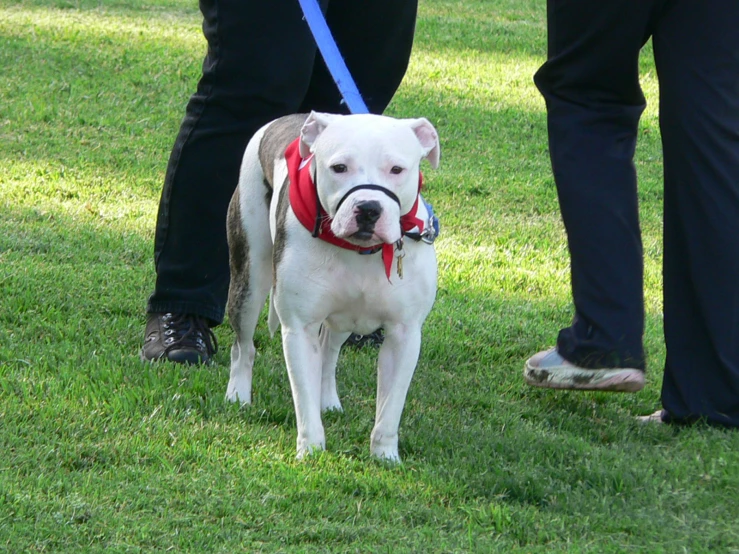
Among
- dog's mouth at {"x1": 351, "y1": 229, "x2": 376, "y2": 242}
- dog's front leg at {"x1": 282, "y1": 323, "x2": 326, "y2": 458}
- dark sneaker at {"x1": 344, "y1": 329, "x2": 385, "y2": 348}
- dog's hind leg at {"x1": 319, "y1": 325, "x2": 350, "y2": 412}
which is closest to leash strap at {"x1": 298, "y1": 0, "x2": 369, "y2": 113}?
dog's mouth at {"x1": 351, "y1": 229, "x2": 376, "y2": 242}

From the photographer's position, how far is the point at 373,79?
174 inches

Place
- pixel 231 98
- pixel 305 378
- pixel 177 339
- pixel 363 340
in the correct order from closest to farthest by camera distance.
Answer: pixel 305 378
pixel 231 98
pixel 177 339
pixel 363 340

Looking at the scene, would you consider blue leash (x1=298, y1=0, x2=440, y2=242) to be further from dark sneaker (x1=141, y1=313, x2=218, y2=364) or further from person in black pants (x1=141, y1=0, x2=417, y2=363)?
dark sneaker (x1=141, y1=313, x2=218, y2=364)

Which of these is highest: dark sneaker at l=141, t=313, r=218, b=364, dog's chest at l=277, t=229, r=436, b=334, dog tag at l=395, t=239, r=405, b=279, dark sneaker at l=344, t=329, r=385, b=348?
dog tag at l=395, t=239, r=405, b=279

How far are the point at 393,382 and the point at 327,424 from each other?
0.46 metres

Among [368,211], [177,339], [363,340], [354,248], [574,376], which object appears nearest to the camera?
[368,211]

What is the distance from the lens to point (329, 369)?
4043 mm

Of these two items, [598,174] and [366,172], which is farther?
[598,174]

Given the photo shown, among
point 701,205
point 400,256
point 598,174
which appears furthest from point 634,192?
point 400,256

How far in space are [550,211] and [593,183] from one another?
315 cm

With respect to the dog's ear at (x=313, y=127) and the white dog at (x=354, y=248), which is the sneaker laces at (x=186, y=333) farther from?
the dog's ear at (x=313, y=127)

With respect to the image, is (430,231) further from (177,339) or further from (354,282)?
(177,339)

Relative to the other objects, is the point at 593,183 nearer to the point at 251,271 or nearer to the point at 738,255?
the point at 738,255

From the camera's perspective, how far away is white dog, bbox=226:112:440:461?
318 cm
